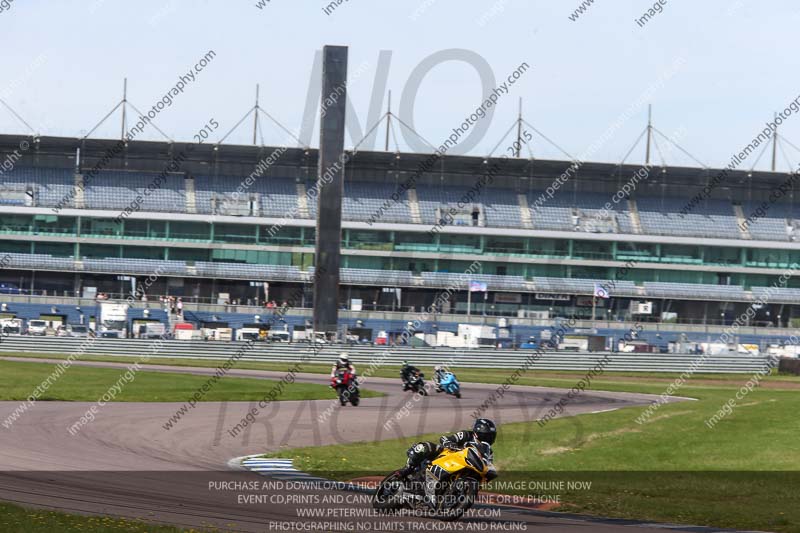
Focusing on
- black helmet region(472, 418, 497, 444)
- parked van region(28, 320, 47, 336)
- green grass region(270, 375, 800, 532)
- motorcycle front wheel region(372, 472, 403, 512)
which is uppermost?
black helmet region(472, 418, 497, 444)

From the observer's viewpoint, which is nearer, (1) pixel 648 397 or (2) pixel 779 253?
(1) pixel 648 397

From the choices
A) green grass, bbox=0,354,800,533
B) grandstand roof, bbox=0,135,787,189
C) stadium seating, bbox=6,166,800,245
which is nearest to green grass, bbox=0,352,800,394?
green grass, bbox=0,354,800,533

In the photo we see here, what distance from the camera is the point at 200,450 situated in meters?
22.9

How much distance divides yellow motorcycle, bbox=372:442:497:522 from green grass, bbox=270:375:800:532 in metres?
2.60

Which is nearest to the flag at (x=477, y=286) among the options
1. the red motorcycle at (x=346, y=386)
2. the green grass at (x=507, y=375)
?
the green grass at (x=507, y=375)

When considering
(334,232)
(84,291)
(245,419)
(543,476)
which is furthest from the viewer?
(84,291)

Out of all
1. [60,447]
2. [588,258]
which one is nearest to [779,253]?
[588,258]

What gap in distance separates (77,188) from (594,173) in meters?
44.7

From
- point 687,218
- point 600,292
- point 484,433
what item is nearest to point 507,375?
point 600,292

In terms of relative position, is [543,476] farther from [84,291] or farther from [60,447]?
[84,291]

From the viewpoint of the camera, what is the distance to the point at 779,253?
91188 millimetres

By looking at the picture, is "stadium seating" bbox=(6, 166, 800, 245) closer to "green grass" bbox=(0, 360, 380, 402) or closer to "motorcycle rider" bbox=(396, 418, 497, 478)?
"green grass" bbox=(0, 360, 380, 402)

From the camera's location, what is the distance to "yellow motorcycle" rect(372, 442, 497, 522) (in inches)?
558

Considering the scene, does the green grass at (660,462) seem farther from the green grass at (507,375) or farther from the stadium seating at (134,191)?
the stadium seating at (134,191)
